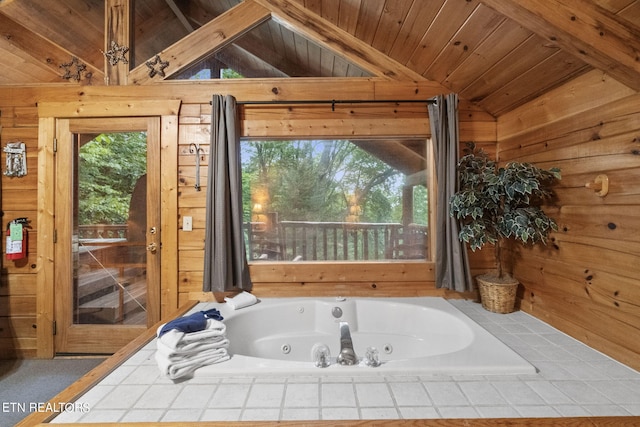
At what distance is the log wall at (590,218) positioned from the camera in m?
1.24

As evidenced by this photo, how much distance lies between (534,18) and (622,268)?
→ 4.15ft

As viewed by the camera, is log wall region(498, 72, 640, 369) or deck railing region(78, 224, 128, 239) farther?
deck railing region(78, 224, 128, 239)

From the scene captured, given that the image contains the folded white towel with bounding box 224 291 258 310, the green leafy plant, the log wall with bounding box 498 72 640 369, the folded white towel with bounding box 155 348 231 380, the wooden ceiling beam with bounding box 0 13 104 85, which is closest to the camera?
the folded white towel with bounding box 155 348 231 380

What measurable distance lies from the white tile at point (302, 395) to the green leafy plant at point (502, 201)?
134cm

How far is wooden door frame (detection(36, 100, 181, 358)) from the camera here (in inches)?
81.7

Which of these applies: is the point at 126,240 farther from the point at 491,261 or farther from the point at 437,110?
the point at 491,261

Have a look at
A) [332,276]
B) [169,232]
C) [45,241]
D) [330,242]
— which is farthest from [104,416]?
[45,241]

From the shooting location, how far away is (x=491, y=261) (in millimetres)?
2105

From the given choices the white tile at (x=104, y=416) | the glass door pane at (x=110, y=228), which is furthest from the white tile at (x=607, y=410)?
the glass door pane at (x=110, y=228)

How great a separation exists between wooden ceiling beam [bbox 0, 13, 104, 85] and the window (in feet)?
4.55

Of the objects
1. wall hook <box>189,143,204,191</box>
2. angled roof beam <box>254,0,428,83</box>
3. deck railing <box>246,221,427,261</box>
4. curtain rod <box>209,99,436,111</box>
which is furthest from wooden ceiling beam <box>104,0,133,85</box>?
deck railing <box>246,221,427,261</box>

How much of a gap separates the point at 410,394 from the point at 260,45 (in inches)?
100

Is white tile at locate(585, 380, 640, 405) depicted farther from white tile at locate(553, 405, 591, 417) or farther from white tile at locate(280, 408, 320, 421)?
white tile at locate(280, 408, 320, 421)

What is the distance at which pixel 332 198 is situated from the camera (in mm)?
2203
